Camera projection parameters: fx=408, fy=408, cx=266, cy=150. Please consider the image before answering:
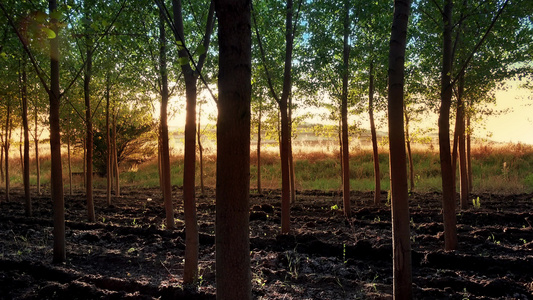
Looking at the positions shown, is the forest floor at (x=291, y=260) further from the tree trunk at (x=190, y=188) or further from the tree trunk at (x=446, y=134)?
the tree trunk at (x=446, y=134)

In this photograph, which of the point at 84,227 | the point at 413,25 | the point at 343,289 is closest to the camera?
the point at 343,289

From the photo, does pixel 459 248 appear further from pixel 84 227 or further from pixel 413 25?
pixel 84 227

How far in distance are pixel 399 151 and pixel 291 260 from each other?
12.3 ft

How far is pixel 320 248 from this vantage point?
27.0 feet

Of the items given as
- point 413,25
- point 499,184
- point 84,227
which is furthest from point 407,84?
point 499,184

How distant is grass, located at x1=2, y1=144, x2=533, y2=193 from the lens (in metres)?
22.4

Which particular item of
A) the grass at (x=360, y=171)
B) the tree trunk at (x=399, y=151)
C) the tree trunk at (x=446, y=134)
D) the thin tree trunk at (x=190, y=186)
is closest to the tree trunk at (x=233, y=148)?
the tree trunk at (x=399, y=151)

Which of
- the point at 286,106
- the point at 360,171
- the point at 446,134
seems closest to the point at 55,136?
the point at 286,106

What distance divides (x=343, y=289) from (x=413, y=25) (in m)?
6.29

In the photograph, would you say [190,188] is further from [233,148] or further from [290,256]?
[233,148]

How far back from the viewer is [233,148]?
2932 mm

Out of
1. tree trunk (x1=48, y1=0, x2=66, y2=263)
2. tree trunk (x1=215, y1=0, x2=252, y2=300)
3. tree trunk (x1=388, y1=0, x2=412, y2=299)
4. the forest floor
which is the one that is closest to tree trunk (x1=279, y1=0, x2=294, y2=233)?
the forest floor

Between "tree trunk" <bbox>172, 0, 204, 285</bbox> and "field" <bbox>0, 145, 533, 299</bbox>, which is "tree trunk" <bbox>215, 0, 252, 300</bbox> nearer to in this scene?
"field" <bbox>0, 145, 533, 299</bbox>

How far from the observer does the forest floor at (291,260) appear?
5.62 metres
